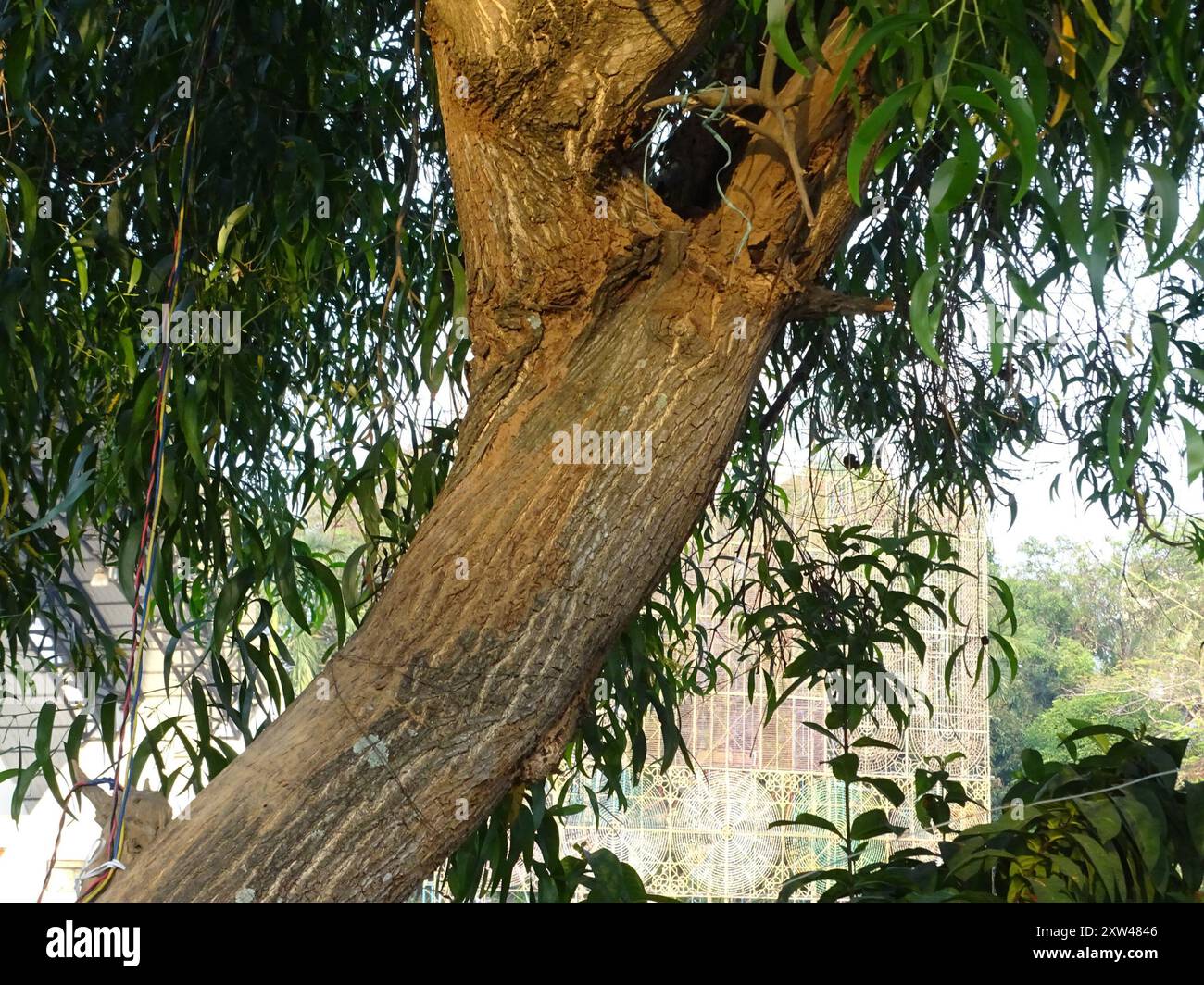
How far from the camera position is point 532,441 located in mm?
791

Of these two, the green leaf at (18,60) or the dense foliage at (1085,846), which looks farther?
the dense foliage at (1085,846)

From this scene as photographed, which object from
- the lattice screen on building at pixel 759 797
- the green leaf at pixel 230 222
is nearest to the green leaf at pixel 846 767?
the green leaf at pixel 230 222

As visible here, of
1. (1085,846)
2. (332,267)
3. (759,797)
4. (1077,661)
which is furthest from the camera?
(1077,661)

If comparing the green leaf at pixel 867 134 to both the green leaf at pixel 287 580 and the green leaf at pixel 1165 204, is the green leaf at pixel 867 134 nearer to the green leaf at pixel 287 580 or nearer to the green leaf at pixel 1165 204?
the green leaf at pixel 1165 204

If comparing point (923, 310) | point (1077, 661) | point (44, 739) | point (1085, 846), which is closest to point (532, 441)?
point (923, 310)

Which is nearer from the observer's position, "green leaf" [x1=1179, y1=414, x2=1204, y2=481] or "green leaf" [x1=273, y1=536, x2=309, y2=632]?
"green leaf" [x1=1179, y1=414, x2=1204, y2=481]

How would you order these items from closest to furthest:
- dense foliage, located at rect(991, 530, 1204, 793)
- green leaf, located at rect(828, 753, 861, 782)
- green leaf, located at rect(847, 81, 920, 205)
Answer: green leaf, located at rect(847, 81, 920, 205) → green leaf, located at rect(828, 753, 861, 782) → dense foliage, located at rect(991, 530, 1204, 793)

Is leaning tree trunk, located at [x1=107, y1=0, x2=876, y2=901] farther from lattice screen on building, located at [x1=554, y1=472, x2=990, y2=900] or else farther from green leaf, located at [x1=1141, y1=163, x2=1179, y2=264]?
lattice screen on building, located at [x1=554, y1=472, x2=990, y2=900]

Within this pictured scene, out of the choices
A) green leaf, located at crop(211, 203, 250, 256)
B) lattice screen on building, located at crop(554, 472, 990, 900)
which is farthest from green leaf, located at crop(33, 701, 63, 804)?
lattice screen on building, located at crop(554, 472, 990, 900)

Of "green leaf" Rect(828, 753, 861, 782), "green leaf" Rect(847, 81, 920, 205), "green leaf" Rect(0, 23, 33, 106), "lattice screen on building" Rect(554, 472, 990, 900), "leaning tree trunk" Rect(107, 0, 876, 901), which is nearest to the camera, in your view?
"green leaf" Rect(847, 81, 920, 205)

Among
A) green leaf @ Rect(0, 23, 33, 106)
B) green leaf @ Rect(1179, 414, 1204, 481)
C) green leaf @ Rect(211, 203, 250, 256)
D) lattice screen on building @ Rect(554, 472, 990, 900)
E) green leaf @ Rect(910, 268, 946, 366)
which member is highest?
green leaf @ Rect(0, 23, 33, 106)

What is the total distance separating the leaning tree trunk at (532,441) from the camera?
0.70 metres

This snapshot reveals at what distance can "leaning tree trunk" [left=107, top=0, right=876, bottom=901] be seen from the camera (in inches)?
27.4

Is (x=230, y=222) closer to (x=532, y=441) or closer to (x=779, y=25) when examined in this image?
(x=532, y=441)
